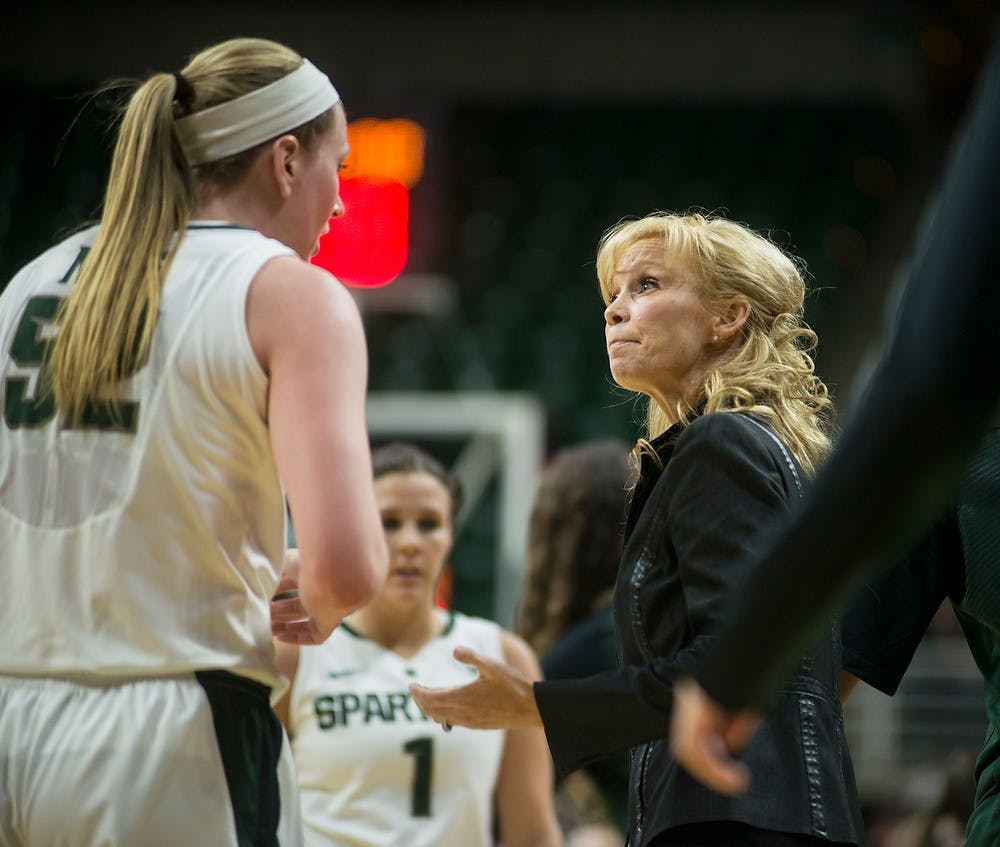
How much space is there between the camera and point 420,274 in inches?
442

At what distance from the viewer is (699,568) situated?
2061mm

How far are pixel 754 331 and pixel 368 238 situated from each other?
304 inches

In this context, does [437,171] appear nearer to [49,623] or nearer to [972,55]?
[972,55]

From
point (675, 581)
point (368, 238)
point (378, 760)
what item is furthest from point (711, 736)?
point (368, 238)

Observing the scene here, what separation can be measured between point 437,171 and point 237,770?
463 inches

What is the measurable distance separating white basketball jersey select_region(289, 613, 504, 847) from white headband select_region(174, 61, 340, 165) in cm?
167

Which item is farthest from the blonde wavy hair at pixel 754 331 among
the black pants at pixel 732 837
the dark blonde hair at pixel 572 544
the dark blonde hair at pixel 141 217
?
the dark blonde hair at pixel 572 544

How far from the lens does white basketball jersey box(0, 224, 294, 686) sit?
6.27 feet

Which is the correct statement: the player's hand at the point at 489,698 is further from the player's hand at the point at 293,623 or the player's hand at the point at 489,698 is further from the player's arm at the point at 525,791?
the player's arm at the point at 525,791

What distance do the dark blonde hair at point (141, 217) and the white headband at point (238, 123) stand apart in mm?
13

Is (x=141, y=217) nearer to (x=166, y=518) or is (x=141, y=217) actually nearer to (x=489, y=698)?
(x=166, y=518)

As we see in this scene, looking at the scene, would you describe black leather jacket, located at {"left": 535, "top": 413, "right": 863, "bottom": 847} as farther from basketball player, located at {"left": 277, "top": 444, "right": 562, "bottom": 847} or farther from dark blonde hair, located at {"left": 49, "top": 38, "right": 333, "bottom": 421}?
basketball player, located at {"left": 277, "top": 444, "right": 562, "bottom": 847}

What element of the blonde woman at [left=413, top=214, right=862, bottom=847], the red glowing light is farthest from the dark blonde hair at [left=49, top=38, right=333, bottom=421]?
the red glowing light

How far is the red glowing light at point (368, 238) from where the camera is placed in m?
9.87
